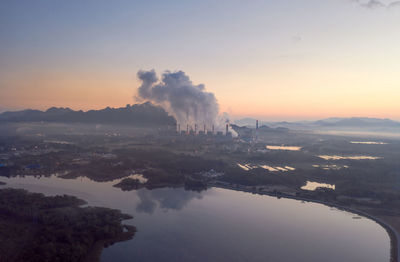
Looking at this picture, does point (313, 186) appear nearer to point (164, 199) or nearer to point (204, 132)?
point (164, 199)

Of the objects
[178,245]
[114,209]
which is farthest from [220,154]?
[178,245]

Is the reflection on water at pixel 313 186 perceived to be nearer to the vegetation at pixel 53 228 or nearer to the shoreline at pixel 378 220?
the shoreline at pixel 378 220

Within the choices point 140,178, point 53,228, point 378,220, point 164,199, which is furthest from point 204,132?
point 53,228

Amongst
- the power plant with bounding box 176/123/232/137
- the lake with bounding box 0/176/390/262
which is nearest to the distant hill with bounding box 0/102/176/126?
the power plant with bounding box 176/123/232/137

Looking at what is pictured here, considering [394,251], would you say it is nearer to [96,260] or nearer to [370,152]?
[96,260]

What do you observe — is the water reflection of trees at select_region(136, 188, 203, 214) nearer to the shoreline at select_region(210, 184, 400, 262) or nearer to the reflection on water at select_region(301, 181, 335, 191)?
the shoreline at select_region(210, 184, 400, 262)

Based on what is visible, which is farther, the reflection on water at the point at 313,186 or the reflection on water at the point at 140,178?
the reflection on water at the point at 140,178

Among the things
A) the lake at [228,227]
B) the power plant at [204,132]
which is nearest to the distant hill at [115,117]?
the power plant at [204,132]
